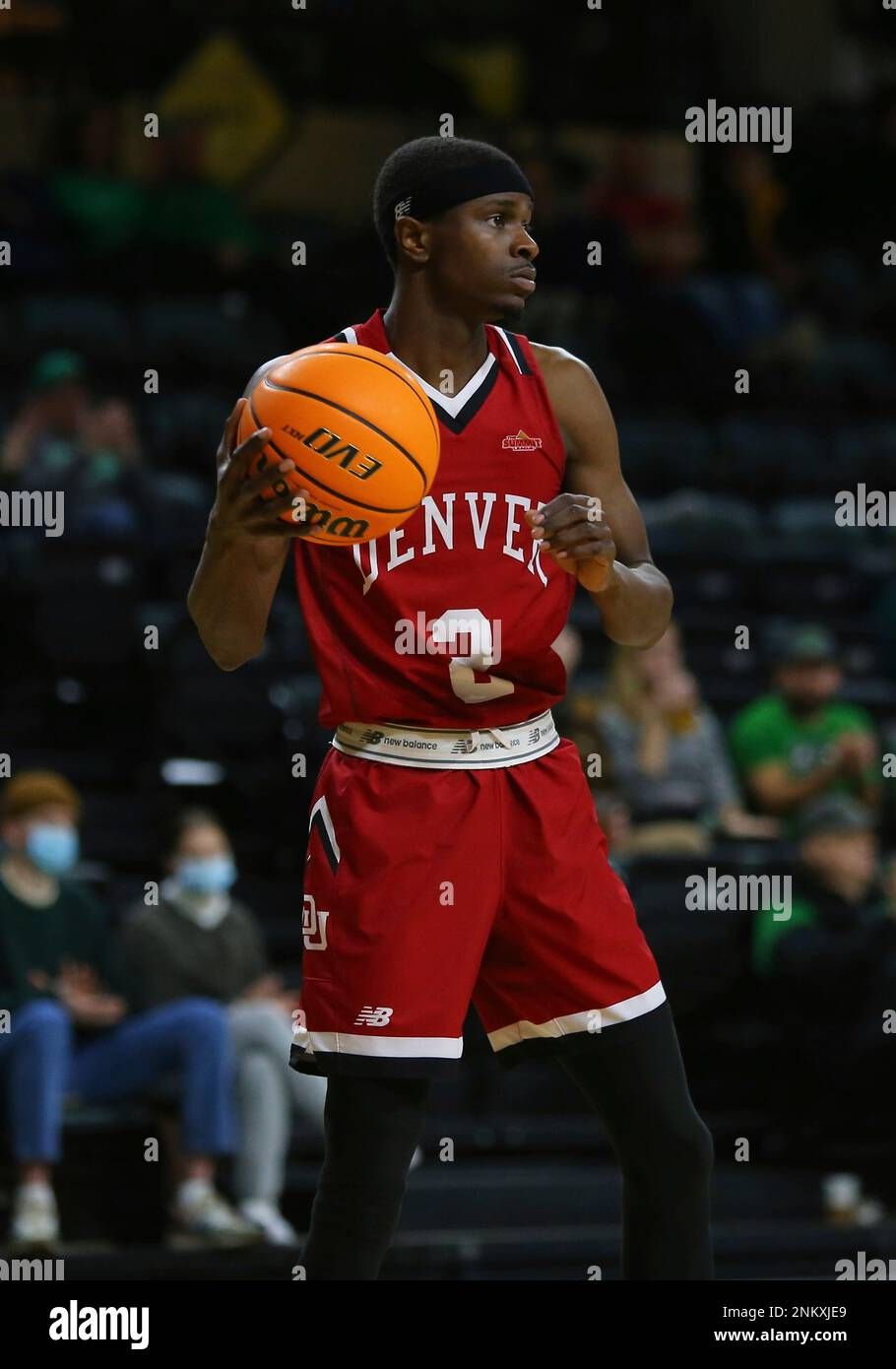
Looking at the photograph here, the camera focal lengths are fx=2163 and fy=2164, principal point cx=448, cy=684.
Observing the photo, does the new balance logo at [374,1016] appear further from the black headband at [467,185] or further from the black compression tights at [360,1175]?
the black headband at [467,185]

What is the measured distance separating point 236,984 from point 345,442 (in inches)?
142

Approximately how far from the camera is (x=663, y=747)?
7.45 m

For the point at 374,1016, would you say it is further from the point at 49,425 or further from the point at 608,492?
the point at 49,425

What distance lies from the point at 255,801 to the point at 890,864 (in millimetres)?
2093

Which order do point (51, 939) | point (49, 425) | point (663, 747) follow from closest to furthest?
1. point (51, 939)
2. point (663, 747)
3. point (49, 425)

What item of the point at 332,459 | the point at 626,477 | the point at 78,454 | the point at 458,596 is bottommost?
the point at 458,596

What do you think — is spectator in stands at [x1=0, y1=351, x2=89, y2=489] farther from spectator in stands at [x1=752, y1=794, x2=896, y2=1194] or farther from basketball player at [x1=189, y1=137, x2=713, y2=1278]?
basketball player at [x1=189, y1=137, x2=713, y2=1278]

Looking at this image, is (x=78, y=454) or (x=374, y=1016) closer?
(x=374, y=1016)

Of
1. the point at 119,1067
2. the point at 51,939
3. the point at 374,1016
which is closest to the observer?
the point at 374,1016

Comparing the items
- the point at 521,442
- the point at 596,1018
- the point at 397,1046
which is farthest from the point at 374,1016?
the point at 521,442

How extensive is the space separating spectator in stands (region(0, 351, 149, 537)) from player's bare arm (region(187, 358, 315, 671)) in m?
4.56

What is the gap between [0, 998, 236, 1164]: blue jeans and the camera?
5812mm

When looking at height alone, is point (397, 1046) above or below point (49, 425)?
below

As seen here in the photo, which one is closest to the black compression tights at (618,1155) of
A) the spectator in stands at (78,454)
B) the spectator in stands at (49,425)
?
the spectator in stands at (78,454)
